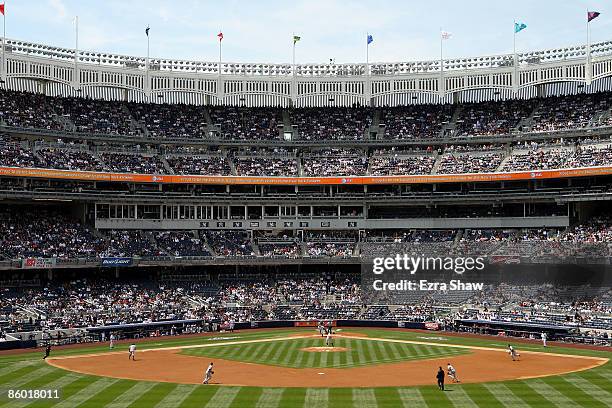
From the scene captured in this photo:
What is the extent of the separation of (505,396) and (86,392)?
20106 millimetres

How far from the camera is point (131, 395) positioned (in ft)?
115

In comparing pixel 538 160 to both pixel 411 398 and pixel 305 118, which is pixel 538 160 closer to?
pixel 305 118

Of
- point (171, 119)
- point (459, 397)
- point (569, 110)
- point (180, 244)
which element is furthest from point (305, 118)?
point (459, 397)

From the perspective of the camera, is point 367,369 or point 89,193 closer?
point 367,369

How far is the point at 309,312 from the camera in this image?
7094cm

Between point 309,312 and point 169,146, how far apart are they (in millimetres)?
27508

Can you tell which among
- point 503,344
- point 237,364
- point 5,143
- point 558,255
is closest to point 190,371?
point 237,364

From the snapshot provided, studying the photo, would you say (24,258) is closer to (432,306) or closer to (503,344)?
(432,306)

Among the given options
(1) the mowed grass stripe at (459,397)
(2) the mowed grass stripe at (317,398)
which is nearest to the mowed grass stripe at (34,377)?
(2) the mowed grass stripe at (317,398)

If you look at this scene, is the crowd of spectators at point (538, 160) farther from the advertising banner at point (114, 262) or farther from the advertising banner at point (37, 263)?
the advertising banner at point (37, 263)

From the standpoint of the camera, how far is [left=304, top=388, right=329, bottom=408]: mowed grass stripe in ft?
108

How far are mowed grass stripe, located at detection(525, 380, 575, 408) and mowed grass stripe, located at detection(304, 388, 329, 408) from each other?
1014 cm

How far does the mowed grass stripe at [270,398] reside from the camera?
1294 inches

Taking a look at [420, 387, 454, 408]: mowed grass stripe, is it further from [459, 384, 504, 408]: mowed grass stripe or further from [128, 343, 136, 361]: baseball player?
[128, 343, 136, 361]: baseball player
